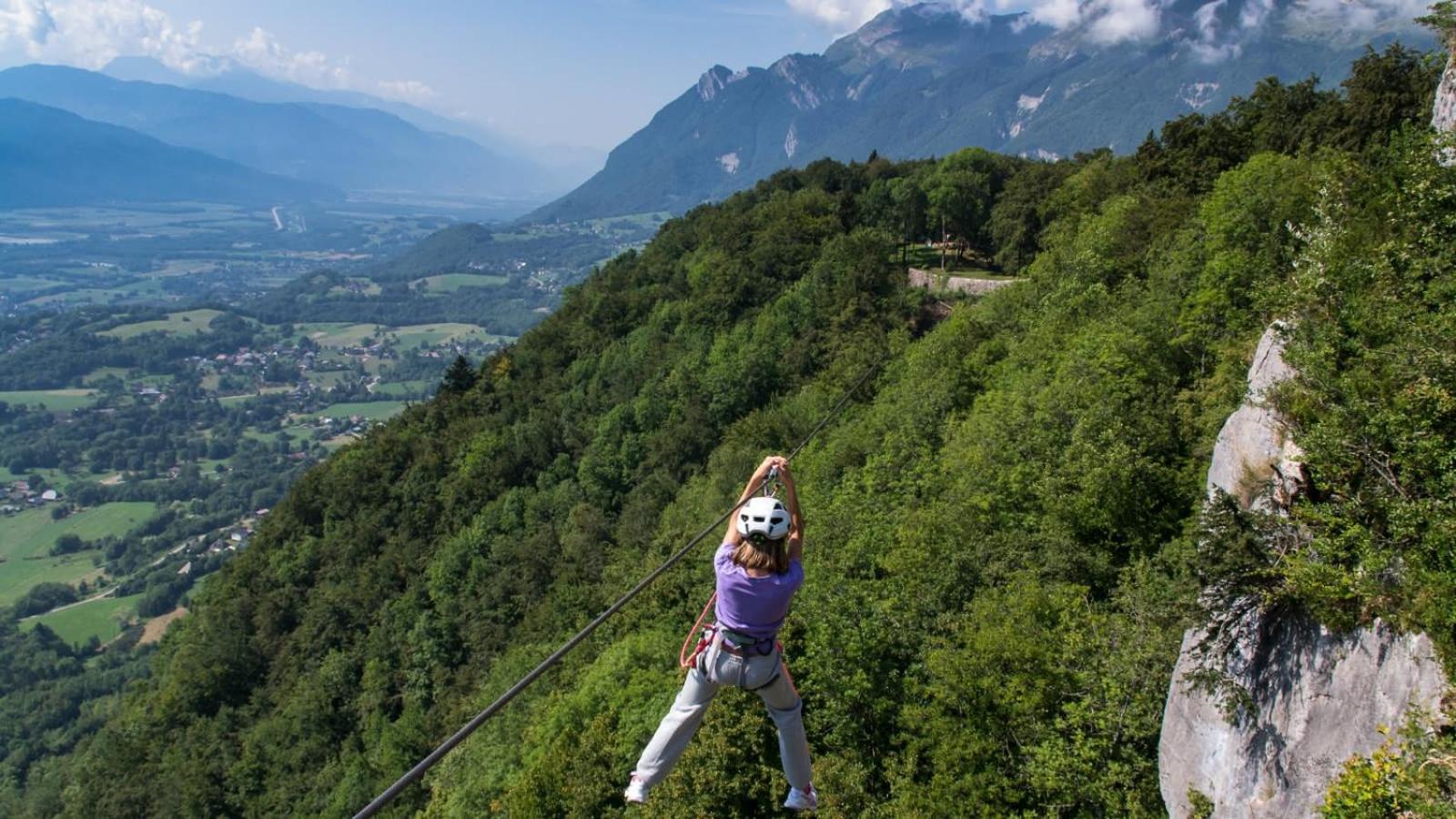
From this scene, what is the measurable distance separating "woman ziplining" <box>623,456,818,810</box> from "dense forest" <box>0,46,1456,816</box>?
6.15 metres

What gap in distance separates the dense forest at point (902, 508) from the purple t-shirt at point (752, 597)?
6.29 m

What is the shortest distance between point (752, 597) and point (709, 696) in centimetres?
120

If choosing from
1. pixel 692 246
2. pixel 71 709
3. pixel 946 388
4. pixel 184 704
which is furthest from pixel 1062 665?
pixel 71 709

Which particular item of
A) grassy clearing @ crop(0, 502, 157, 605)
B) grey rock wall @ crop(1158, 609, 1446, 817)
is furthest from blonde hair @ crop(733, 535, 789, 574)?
grassy clearing @ crop(0, 502, 157, 605)

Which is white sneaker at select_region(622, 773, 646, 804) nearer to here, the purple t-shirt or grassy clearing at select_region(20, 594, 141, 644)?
the purple t-shirt

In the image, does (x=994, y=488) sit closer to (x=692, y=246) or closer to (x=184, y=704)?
(x=184, y=704)

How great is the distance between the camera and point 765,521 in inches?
236

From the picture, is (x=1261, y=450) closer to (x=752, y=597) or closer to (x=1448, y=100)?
(x=752, y=597)

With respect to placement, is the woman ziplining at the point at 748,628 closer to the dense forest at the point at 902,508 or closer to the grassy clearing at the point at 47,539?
the dense forest at the point at 902,508

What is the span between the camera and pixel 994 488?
23.4 meters

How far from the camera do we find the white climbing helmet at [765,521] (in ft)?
19.7

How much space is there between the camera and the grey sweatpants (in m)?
6.54

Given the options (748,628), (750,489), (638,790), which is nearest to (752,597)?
(748,628)

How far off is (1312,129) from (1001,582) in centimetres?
2925
